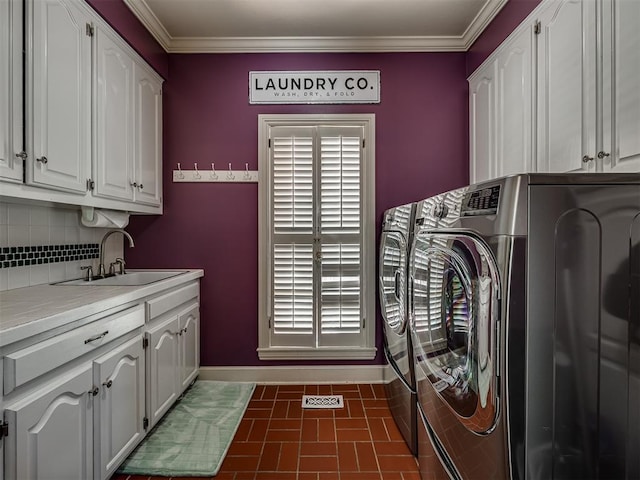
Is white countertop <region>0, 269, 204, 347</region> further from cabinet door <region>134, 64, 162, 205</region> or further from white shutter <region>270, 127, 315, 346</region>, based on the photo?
white shutter <region>270, 127, 315, 346</region>

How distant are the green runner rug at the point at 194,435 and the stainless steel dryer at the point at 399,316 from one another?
101cm

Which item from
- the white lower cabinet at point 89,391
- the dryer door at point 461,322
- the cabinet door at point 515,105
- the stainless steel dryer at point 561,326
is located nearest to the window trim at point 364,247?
the white lower cabinet at point 89,391

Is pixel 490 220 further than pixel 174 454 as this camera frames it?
No

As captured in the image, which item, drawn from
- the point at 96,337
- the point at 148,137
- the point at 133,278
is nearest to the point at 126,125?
the point at 148,137

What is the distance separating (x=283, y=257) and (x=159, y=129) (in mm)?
1382

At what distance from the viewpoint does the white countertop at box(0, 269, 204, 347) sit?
1197mm

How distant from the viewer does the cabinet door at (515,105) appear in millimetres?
1997

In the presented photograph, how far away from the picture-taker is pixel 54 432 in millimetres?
1320

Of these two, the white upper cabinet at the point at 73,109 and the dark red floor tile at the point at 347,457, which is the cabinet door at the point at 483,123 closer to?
the dark red floor tile at the point at 347,457

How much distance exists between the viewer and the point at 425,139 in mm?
2982

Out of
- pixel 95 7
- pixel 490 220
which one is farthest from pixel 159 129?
pixel 490 220

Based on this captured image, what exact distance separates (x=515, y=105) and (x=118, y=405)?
103 inches

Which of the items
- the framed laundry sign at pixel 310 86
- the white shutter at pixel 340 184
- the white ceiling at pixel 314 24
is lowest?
the white shutter at pixel 340 184

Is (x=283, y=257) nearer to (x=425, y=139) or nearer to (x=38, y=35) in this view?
(x=425, y=139)
